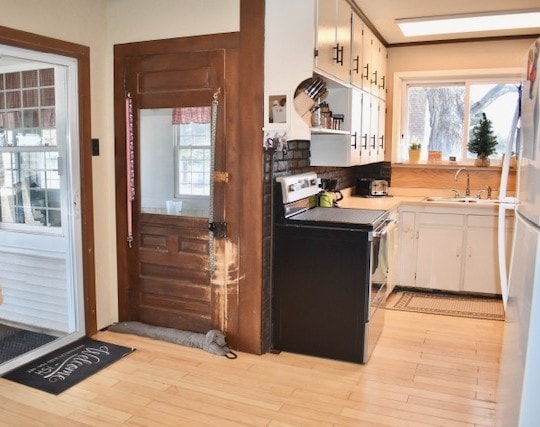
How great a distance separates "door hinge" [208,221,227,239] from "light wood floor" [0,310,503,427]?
81cm

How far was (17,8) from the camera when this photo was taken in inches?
117

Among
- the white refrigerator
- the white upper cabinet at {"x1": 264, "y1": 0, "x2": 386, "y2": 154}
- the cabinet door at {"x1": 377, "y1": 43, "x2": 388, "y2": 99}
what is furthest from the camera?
the cabinet door at {"x1": 377, "y1": 43, "x2": 388, "y2": 99}

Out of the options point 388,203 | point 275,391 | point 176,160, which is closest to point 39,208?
point 176,160

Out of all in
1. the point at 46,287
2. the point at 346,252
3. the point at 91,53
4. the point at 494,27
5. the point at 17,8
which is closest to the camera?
the point at 17,8

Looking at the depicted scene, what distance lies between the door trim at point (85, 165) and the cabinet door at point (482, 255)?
10.7 ft

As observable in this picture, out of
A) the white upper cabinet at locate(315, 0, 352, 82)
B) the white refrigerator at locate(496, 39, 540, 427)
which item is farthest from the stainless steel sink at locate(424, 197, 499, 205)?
the white refrigerator at locate(496, 39, 540, 427)

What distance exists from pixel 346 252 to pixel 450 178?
101 inches

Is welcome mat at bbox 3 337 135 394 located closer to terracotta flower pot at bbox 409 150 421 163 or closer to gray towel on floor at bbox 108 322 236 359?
gray towel on floor at bbox 108 322 236 359

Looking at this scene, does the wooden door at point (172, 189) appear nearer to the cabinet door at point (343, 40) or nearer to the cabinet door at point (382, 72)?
the cabinet door at point (343, 40)

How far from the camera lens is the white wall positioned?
3234 mm

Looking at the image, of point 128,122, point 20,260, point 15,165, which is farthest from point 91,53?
point 20,260

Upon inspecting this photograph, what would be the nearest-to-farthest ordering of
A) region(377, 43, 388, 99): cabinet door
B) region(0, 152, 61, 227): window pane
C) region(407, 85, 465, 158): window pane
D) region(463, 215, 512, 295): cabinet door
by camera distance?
region(0, 152, 61, 227): window pane
region(463, 215, 512, 295): cabinet door
region(377, 43, 388, 99): cabinet door
region(407, 85, 465, 158): window pane

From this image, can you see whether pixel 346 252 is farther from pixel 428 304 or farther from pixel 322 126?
pixel 428 304

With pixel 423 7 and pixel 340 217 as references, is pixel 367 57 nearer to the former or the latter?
pixel 423 7
